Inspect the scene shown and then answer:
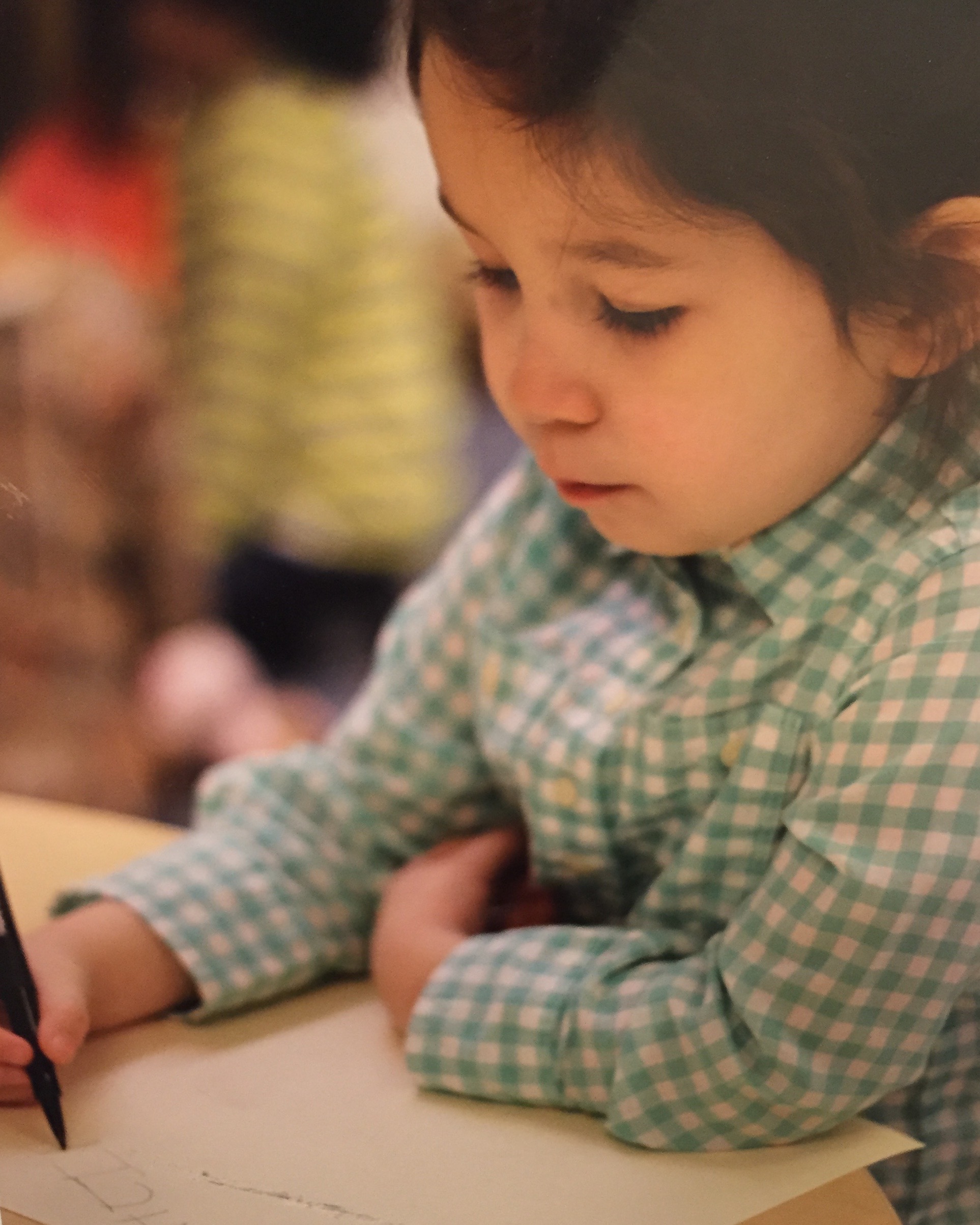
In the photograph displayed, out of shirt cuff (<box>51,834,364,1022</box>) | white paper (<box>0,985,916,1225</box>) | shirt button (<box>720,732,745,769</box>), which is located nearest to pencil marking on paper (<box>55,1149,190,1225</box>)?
white paper (<box>0,985,916,1225</box>)

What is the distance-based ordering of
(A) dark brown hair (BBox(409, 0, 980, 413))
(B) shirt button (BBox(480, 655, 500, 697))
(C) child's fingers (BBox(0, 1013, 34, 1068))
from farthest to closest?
(B) shirt button (BBox(480, 655, 500, 697)), (C) child's fingers (BBox(0, 1013, 34, 1068)), (A) dark brown hair (BBox(409, 0, 980, 413))

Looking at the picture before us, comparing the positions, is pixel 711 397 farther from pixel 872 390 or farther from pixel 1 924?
pixel 1 924

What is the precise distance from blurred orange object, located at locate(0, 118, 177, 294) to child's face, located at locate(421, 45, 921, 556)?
14 cm

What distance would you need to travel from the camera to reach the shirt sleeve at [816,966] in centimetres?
39

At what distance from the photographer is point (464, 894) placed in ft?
1.78

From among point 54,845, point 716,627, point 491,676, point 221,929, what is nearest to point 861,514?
point 716,627

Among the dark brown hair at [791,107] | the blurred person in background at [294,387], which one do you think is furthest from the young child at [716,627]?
the blurred person in background at [294,387]

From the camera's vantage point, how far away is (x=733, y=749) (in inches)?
18.3

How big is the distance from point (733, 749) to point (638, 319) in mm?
152

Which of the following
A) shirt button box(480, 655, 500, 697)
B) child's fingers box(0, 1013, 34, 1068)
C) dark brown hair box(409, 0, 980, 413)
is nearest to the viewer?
dark brown hair box(409, 0, 980, 413)

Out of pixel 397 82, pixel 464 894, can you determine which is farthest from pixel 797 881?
pixel 397 82

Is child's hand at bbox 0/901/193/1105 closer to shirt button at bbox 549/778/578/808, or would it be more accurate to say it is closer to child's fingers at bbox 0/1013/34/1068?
child's fingers at bbox 0/1013/34/1068

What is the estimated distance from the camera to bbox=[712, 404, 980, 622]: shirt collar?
0.42m

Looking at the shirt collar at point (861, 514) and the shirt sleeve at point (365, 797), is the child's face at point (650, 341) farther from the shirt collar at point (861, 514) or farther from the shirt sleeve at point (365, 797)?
the shirt sleeve at point (365, 797)
